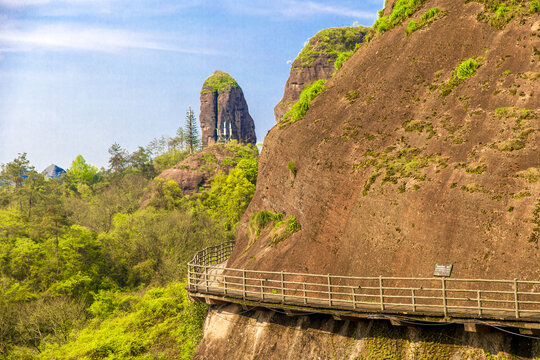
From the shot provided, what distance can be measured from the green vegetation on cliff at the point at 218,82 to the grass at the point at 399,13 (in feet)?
279

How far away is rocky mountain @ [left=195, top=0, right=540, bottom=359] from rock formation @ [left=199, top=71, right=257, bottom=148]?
83.5m

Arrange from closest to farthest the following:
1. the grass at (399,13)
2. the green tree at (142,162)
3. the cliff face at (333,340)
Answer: the cliff face at (333,340) → the grass at (399,13) → the green tree at (142,162)

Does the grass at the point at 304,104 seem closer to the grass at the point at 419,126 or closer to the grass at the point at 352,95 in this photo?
the grass at the point at 352,95

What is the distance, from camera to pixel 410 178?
19.2 m

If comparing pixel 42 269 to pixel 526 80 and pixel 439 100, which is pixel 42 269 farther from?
pixel 526 80

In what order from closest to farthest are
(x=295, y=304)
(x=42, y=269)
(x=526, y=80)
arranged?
1. (x=295, y=304)
2. (x=526, y=80)
3. (x=42, y=269)

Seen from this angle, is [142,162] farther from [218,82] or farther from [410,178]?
[410,178]

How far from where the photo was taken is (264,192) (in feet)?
91.9

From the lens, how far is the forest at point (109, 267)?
93.6 feet

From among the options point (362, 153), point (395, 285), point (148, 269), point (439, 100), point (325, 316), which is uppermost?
point (439, 100)

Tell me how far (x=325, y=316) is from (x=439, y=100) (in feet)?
39.9

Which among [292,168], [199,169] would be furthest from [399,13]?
[199,169]

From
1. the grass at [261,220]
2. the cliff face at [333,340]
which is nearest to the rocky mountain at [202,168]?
the grass at [261,220]

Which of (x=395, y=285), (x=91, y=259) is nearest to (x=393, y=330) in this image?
(x=395, y=285)
